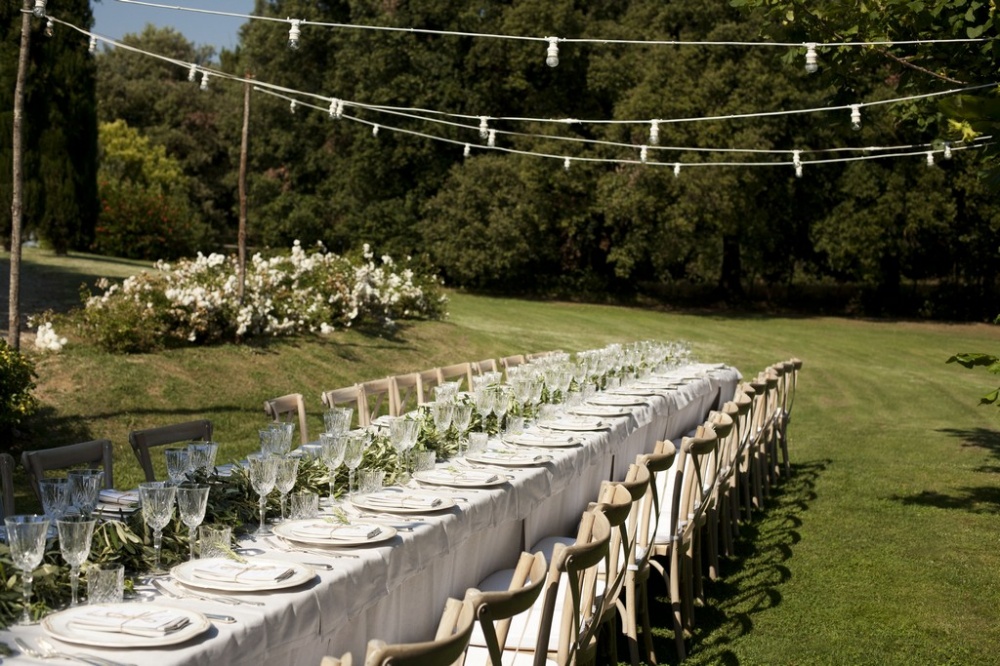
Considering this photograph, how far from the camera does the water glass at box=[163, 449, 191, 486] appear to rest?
139 inches

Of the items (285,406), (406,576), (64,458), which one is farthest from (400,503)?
(285,406)

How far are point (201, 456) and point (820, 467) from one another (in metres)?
7.96

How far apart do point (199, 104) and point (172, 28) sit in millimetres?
12895

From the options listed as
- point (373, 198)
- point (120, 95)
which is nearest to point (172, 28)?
point (120, 95)

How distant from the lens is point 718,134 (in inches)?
1050

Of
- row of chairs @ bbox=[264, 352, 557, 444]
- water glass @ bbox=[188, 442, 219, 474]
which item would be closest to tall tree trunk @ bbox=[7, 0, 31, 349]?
row of chairs @ bbox=[264, 352, 557, 444]

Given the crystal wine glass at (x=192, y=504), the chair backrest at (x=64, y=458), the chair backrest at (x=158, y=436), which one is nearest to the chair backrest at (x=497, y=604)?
the crystal wine glass at (x=192, y=504)

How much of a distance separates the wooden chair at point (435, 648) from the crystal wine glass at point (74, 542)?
763 millimetres

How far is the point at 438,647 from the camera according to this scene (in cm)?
223

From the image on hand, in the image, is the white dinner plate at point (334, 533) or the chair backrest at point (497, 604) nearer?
the chair backrest at point (497, 604)

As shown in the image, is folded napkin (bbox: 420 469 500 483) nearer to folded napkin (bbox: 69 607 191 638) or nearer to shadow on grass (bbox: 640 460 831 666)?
shadow on grass (bbox: 640 460 831 666)

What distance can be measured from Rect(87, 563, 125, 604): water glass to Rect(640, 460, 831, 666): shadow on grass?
3.02 m

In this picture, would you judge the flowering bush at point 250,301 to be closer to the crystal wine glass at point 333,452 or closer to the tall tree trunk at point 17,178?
the tall tree trunk at point 17,178

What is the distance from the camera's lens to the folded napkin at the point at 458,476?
4344mm
